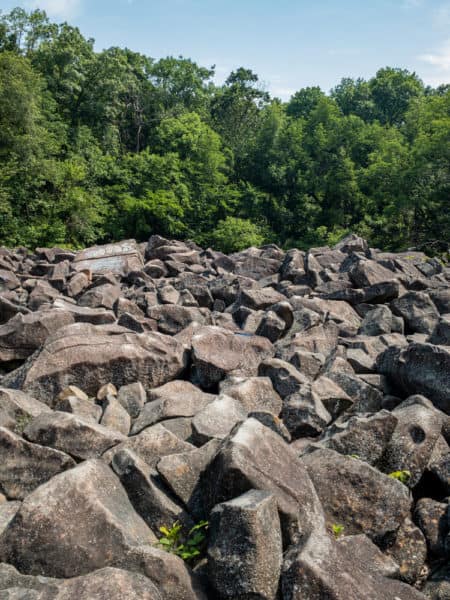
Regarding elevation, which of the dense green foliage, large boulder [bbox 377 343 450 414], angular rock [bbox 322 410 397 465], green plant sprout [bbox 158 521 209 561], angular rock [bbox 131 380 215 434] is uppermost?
the dense green foliage

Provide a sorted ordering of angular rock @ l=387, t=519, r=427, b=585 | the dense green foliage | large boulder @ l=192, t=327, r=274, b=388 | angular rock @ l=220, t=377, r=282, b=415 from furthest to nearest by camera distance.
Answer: the dense green foliage
large boulder @ l=192, t=327, r=274, b=388
angular rock @ l=220, t=377, r=282, b=415
angular rock @ l=387, t=519, r=427, b=585

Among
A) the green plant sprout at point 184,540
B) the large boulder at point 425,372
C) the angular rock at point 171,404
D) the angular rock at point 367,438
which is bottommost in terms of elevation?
the green plant sprout at point 184,540

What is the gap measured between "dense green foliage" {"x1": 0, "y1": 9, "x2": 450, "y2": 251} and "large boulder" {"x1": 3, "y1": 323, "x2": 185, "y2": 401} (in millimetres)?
20649

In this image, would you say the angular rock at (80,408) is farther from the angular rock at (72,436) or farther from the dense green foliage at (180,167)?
the dense green foliage at (180,167)

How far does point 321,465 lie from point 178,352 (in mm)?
3051

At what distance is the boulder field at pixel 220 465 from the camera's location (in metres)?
3.02

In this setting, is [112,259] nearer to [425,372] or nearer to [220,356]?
[220,356]

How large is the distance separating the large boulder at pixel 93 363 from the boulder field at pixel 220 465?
0.02 m

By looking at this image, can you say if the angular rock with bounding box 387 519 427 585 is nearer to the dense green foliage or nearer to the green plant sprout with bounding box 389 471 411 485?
the green plant sprout with bounding box 389 471 411 485

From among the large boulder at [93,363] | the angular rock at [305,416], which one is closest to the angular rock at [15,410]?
the large boulder at [93,363]

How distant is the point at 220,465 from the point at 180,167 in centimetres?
3063

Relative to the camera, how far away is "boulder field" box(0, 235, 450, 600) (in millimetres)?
3016

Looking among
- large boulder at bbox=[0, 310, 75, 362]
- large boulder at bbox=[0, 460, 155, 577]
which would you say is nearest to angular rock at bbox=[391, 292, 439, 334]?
large boulder at bbox=[0, 310, 75, 362]

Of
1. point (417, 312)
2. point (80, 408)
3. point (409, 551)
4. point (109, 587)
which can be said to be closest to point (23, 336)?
point (80, 408)
